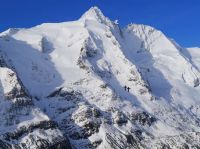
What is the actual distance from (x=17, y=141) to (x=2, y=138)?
5081 millimetres

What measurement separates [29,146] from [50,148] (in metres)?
7.99

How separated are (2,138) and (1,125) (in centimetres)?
858

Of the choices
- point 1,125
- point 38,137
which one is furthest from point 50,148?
point 1,125

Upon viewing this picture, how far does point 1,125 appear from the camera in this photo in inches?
7869

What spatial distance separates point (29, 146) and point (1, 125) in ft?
41.0

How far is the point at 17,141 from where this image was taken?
194625 mm

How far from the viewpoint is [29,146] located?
7657 inches

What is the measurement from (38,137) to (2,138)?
12734 mm

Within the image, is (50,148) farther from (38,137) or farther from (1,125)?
(1,125)

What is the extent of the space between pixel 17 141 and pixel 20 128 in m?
5.71

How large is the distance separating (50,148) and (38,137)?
5.17m

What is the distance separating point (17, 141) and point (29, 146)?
4039mm

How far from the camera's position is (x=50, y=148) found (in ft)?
655
